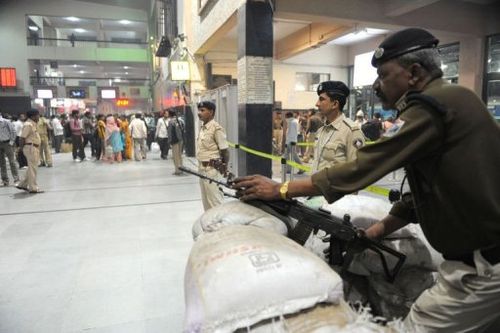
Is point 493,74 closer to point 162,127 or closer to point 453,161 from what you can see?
point 453,161

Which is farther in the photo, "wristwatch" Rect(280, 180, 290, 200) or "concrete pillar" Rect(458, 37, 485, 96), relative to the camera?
"concrete pillar" Rect(458, 37, 485, 96)

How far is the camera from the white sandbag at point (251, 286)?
3.84ft

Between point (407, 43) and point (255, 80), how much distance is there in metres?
5.19

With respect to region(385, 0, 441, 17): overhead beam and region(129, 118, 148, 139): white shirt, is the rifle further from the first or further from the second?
region(129, 118, 148, 139): white shirt

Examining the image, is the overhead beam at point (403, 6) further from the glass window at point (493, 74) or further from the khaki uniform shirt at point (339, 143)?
the khaki uniform shirt at point (339, 143)

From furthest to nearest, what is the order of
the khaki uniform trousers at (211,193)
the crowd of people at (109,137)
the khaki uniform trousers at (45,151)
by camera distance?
the khaki uniform trousers at (45,151), the crowd of people at (109,137), the khaki uniform trousers at (211,193)

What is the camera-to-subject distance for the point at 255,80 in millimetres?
6262

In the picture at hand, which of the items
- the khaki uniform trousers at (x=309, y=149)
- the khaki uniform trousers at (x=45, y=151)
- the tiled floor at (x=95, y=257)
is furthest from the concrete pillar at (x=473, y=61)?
the khaki uniform trousers at (x=45, y=151)

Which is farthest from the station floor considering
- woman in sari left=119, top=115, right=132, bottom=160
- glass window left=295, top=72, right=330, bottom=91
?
glass window left=295, top=72, right=330, bottom=91

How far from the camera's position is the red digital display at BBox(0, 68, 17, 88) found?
20.2m

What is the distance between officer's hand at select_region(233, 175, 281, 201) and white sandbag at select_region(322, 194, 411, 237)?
0.46 metres

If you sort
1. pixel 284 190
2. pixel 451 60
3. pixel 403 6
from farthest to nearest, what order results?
pixel 451 60
pixel 403 6
pixel 284 190

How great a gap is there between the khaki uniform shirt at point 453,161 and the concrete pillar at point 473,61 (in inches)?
324

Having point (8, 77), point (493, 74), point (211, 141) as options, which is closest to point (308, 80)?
point (493, 74)
